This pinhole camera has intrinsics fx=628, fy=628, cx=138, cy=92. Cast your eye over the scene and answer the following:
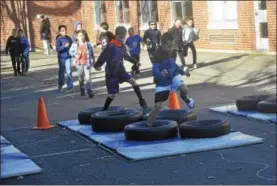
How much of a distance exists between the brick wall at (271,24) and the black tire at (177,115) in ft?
38.6

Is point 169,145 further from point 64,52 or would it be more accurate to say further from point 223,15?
point 223,15

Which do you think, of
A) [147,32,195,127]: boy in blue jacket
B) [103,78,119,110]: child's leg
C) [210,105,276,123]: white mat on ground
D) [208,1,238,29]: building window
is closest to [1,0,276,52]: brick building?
[208,1,238,29]: building window

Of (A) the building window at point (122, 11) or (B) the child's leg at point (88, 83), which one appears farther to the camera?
(A) the building window at point (122, 11)

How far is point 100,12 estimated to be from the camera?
35375 millimetres

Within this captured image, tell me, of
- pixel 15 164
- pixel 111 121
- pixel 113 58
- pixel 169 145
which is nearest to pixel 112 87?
pixel 113 58

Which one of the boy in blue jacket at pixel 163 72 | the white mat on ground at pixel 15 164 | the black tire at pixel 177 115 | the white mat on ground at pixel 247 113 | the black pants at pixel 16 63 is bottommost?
the white mat on ground at pixel 247 113

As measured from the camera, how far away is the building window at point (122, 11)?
32034mm

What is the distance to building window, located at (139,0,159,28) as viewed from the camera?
1150 inches

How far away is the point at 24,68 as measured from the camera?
23266 millimetres

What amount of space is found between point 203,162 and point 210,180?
2.89 ft

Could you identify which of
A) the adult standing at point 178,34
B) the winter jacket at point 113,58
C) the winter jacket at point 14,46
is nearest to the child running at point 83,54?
the winter jacket at point 113,58

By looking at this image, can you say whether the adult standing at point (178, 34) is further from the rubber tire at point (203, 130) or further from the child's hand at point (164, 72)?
the rubber tire at point (203, 130)

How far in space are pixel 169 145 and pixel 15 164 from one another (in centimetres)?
219

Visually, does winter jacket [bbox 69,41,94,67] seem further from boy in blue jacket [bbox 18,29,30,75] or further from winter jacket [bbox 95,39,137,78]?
boy in blue jacket [bbox 18,29,30,75]
